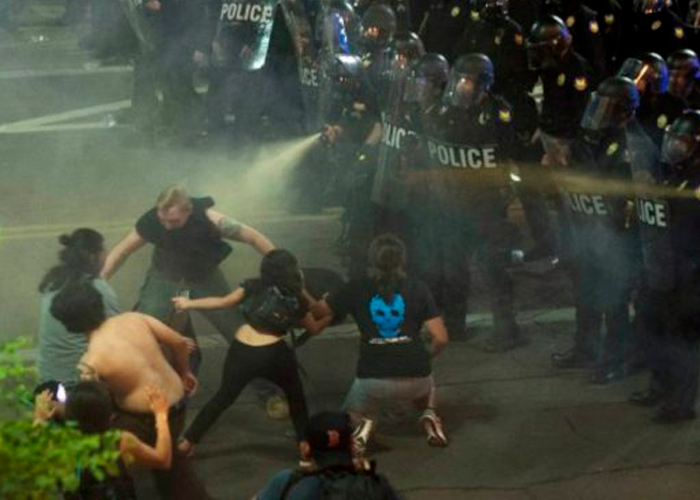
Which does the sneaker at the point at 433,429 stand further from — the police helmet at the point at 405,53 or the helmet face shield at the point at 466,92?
the police helmet at the point at 405,53

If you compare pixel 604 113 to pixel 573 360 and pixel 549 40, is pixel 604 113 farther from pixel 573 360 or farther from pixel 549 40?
pixel 549 40

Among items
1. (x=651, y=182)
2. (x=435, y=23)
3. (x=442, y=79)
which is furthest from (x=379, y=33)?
(x=651, y=182)

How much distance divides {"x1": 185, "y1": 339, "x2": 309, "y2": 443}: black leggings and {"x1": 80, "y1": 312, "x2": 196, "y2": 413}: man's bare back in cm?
64

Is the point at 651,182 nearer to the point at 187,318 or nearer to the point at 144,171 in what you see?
the point at 187,318

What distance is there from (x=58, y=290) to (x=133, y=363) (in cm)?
96

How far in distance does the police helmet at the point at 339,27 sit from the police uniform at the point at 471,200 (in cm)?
294

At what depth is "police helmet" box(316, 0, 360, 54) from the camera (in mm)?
→ 13578

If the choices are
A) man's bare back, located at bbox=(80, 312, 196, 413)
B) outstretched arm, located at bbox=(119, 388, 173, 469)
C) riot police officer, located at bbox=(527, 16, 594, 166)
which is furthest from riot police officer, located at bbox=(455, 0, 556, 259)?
outstretched arm, located at bbox=(119, 388, 173, 469)

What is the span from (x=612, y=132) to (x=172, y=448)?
382 centimetres

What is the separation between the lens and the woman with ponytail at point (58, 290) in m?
8.04

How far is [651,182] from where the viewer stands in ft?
29.9

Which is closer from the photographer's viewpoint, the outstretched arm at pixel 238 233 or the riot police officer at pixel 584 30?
the outstretched arm at pixel 238 233

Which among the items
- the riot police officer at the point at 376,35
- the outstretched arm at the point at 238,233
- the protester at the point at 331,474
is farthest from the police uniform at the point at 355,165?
the protester at the point at 331,474

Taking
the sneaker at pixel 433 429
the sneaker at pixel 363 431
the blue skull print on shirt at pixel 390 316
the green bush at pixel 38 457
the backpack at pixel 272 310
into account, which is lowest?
the sneaker at pixel 433 429
